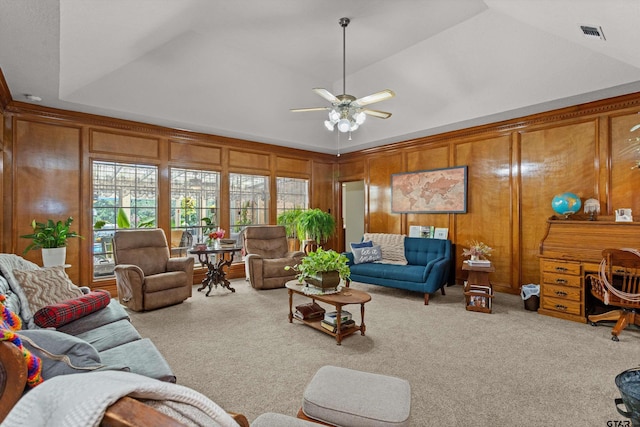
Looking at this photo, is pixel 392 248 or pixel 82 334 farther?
pixel 392 248

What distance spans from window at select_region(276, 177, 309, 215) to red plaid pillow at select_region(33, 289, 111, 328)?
4845 millimetres

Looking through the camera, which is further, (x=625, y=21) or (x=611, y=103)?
(x=611, y=103)

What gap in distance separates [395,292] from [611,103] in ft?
12.8

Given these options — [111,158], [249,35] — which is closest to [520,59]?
[249,35]

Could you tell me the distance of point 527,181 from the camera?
4980 millimetres

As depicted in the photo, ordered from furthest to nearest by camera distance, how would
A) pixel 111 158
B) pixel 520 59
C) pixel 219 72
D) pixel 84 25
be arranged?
pixel 111 158, pixel 219 72, pixel 520 59, pixel 84 25

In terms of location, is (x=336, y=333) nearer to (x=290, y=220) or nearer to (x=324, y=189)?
(x=290, y=220)

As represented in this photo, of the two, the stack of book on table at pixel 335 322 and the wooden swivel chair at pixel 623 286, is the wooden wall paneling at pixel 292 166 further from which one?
the wooden swivel chair at pixel 623 286

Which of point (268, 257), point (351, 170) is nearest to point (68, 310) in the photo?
point (268, 257)

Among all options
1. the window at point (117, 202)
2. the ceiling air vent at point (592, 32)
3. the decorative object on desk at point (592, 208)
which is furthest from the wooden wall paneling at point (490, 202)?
the window at point (117, 202)

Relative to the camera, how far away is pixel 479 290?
4.23m

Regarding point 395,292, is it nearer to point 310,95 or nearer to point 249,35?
point 310,95

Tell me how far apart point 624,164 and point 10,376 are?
589 centimetres

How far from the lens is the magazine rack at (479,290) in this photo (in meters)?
4.15
